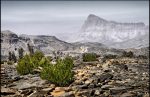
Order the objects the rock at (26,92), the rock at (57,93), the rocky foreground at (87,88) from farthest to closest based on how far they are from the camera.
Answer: the rock at (26,92) → the rock at (57,93) → the rocky foreground at (87,88)

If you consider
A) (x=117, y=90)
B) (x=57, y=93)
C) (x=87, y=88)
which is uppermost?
(x=117, y=90)

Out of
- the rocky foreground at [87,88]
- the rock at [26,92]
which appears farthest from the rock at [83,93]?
the rock at [26,92]

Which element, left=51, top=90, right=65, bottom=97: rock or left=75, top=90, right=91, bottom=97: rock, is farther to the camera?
left=51, top=90, right=65, bottom=97: rock

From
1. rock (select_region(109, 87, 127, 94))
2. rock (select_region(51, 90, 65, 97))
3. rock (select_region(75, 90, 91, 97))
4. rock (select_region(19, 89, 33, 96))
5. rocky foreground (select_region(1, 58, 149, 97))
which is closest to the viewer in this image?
rock (select_region(75, 90, 91, 97))

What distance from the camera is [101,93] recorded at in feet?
123

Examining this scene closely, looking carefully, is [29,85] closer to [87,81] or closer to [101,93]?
[87,81]

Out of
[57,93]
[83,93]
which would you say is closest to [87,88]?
[83,93]

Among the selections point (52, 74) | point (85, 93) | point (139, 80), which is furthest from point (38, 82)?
point (139, 80)

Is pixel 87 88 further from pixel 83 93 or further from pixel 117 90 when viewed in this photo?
pixel 117 90

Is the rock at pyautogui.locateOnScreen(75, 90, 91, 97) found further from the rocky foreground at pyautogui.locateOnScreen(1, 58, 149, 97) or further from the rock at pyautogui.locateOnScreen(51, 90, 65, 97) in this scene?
the rock at pyautogui.locateOnScreen(51, 90, 65, 97)

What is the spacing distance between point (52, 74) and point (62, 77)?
2.41 meters

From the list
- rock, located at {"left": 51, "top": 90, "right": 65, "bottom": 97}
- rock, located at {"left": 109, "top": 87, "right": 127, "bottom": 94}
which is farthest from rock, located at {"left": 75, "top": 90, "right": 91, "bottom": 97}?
rock, located at {"left": 109, "top": 87, "right": 127, "bottom": 94}

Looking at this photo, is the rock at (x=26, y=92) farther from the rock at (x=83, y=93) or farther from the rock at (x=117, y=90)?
the rock at (x=117, y=90)

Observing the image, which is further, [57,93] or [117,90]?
[57,93]
